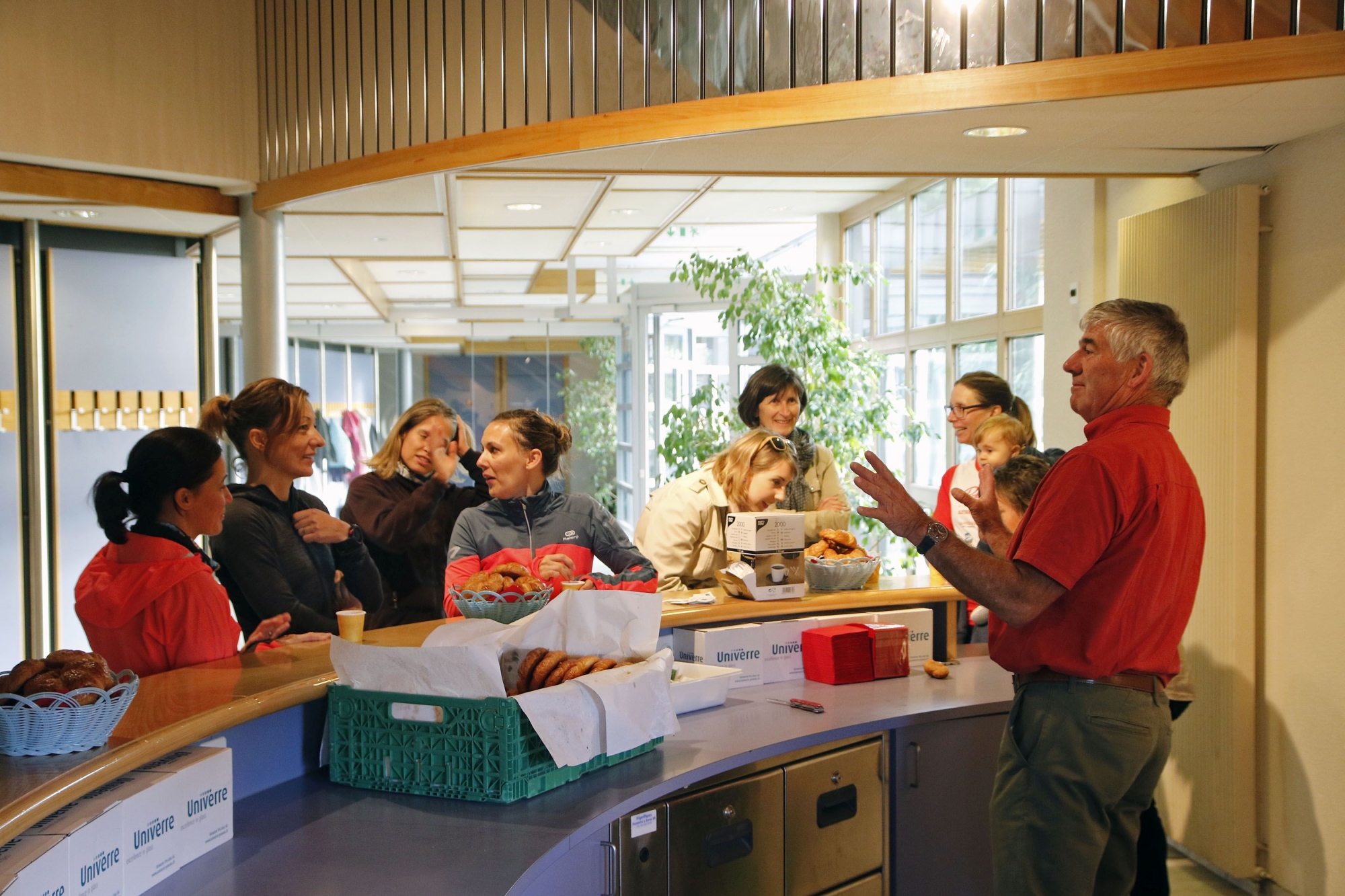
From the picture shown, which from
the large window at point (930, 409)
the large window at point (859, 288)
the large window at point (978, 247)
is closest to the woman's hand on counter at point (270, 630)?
the large window at point (978, 247)

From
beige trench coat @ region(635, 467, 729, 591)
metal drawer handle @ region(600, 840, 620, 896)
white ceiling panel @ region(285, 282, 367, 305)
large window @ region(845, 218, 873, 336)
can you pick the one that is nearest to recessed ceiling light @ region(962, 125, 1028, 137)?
beige trench coat @ region(635, 467, 729, 591)

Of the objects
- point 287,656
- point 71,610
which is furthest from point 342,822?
point 71,610

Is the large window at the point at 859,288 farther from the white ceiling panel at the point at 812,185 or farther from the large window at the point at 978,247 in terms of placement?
the large window at the point at 978,247

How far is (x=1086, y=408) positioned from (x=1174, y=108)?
1.14m

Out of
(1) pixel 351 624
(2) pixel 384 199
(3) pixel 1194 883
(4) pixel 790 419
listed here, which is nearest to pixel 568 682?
(1) pixel 351 624

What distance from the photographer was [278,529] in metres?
3.11

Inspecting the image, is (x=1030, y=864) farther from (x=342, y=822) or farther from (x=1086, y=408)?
(x=342, y=822)

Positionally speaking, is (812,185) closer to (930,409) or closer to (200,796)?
(930,409)

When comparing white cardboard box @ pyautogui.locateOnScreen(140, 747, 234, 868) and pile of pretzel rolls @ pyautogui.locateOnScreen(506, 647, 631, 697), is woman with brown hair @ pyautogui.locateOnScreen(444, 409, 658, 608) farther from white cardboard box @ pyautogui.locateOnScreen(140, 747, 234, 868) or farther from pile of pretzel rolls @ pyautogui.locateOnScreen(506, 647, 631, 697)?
white cardboard box @ pyautogui.locateOnScreen(140, 747, 234, 868)

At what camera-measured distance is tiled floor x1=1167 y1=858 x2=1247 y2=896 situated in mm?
3691

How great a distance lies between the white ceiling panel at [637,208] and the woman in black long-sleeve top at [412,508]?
2.31 metres

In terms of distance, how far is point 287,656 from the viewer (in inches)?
96.8

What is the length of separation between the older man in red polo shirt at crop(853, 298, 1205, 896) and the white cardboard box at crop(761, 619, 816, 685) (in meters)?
0.84

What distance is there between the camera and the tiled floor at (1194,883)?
12.1 feet
